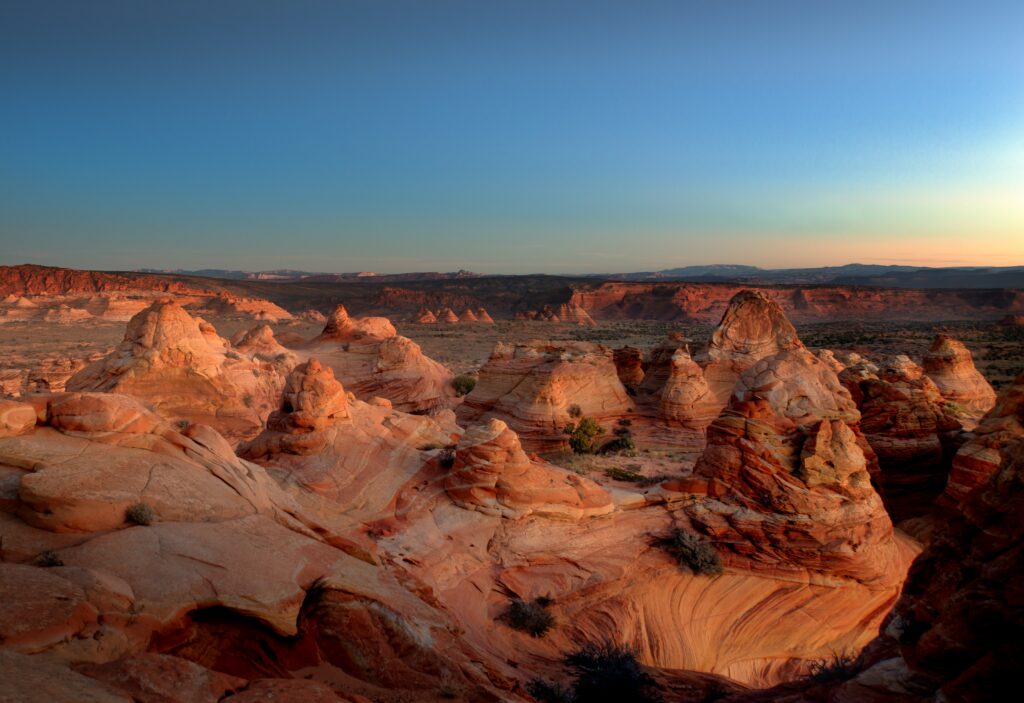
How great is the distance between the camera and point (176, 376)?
18.4 m

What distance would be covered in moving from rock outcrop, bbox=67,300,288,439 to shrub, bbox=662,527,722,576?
13.2 meters

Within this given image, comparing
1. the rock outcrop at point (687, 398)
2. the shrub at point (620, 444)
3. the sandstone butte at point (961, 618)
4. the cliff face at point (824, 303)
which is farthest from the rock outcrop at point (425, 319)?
the sandstone butte at point (961, 618)

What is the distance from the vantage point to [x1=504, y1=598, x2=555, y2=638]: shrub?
9.56 metres

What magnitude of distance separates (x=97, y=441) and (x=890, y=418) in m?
16.8

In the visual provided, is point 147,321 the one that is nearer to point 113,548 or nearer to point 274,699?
point 113,548

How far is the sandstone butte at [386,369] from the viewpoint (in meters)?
24.7

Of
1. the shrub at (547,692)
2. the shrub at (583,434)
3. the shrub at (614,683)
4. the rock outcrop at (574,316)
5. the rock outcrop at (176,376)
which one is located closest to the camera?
the shrub at (614,683)

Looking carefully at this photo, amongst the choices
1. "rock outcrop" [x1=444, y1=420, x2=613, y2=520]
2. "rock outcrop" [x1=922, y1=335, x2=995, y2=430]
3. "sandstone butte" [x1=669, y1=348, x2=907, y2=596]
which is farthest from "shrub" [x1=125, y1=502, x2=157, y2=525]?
"rock outcrop" [x1=922, y1=335, x2=995, y2=430]

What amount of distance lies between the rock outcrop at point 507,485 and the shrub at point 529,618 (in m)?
1.95

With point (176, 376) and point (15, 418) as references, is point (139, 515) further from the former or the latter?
point (176, 376)

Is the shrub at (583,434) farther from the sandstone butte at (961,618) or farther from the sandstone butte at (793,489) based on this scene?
the sandstone butte at (961,618)

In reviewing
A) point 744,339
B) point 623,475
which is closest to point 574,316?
point 744,339

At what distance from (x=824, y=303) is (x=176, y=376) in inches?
4225

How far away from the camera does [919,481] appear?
1474 cm
